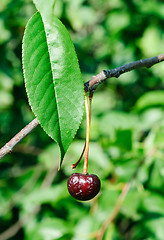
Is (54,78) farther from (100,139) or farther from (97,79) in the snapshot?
(100,139)

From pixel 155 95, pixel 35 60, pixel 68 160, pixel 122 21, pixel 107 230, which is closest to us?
pixel 35 60

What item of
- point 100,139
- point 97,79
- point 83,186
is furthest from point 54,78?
point 100,139

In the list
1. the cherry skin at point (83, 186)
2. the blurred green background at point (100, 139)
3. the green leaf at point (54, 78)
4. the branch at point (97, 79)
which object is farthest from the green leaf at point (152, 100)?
the green leaf at point (54, 78)

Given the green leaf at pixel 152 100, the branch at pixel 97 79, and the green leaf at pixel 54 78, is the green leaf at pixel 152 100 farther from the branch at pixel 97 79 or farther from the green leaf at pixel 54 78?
the green leaf at pixel 54 78

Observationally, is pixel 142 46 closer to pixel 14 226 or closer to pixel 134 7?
pixel 134 7

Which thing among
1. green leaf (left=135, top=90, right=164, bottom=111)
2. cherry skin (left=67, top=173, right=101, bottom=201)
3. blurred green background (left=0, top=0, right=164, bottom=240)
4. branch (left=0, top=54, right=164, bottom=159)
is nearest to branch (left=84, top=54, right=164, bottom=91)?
branch (left=0, top=54, right=164, bottom=159)

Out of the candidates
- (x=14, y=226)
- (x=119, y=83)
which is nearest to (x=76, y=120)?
(x=14, y=226)
